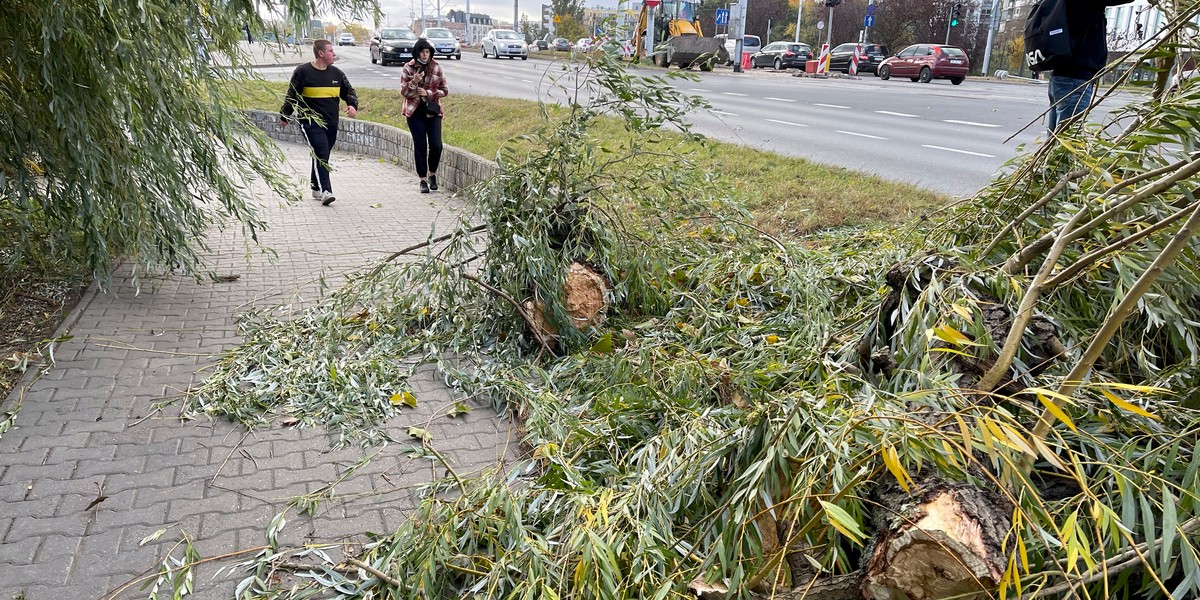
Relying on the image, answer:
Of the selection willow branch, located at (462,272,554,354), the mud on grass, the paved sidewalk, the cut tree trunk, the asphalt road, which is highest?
the asphalt road

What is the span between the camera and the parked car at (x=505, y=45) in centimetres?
4778

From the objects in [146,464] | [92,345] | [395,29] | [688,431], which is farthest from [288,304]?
[395,29]

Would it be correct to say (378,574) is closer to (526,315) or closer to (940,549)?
(940,549)

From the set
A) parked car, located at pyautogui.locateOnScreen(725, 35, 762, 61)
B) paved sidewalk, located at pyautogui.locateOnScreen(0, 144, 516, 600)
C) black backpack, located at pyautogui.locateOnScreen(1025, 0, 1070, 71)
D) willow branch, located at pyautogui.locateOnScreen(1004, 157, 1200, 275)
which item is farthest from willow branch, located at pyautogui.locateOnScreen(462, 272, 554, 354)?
parked car, located at pyautogui.locateOnScreen(725, 35, 762, 61)

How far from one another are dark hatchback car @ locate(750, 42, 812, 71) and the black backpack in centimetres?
3923

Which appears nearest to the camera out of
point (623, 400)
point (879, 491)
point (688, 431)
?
point (879, 491)

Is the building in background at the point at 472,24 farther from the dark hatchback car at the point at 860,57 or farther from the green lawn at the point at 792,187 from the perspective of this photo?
the green lawn at the point at 792,187

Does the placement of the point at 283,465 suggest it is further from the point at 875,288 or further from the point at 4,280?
the point at 4,280

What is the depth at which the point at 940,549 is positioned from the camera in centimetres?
200

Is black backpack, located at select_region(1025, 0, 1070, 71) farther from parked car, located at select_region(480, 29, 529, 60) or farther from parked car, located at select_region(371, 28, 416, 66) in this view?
parked car, located at select_region(480, 29, 529, 60)

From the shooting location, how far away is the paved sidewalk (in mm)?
3086

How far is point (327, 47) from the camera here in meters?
9.33

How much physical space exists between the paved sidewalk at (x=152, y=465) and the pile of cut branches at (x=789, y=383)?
23 centimetres

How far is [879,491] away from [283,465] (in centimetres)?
271
